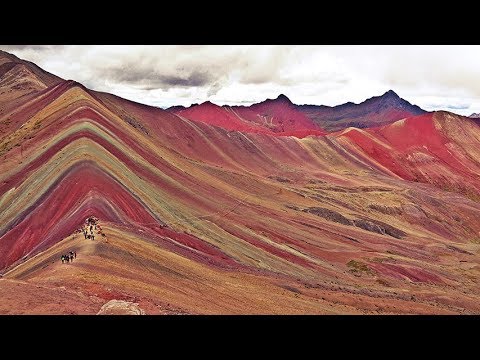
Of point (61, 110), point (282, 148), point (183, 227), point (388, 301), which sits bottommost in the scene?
point (388, 301)

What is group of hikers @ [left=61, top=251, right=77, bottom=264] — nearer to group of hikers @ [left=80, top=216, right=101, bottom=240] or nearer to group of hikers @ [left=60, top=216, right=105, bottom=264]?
group of hikers @ [left=60, top=216, right=105, bottom=264]

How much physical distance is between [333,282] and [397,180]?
212ft

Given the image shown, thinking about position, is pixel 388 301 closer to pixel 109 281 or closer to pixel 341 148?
pixel 109 281

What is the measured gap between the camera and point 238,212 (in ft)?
153

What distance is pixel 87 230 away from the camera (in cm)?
2739

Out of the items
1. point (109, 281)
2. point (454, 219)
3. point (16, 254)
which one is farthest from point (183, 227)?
point (454, 219)

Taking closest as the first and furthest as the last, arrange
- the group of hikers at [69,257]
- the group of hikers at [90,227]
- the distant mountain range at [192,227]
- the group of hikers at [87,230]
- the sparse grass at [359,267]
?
1. the group of hikers at [69,257]
2. the group of hikers at [87,230]
3. the distant mountain range at [192,227]
4. the group of hikers at [90,227]
5. the sparse grass at [359,267]

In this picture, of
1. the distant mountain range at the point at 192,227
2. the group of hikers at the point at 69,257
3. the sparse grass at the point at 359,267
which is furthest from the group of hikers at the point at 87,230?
the sparse grass at the point at 359,267

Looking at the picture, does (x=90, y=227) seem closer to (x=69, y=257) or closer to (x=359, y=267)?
(x=69, y=257)

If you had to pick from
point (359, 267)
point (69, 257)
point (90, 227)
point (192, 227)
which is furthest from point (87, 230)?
point (359, 267)

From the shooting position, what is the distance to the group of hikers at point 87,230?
23609 millimetres

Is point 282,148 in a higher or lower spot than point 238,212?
higher

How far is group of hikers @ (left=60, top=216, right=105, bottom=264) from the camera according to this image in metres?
23.6

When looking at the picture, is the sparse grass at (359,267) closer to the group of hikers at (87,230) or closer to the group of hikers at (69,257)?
the group of hikers at (87,230)
